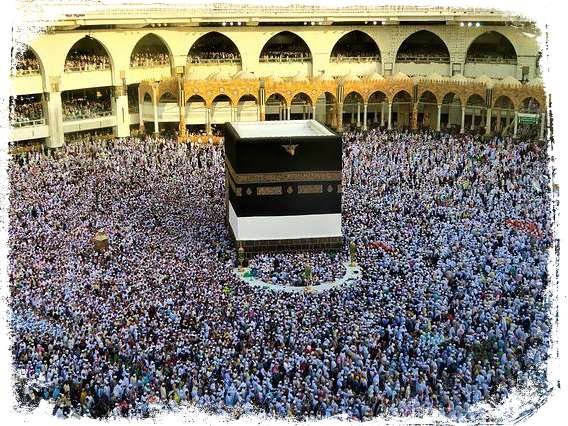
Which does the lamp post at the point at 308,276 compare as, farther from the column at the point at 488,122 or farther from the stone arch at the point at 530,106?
the column at the point at 488,122

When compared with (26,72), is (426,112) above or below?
below

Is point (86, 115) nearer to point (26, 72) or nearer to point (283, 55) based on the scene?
point (26, 72)

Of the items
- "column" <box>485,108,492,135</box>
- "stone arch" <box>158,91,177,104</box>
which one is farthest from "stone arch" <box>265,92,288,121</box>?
"column" <box>485,108,492,135</box>

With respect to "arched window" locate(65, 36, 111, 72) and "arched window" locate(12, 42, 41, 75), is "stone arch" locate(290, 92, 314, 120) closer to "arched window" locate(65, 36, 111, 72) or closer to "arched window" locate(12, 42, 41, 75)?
"arched window" locate(65, 36, 111, 72)

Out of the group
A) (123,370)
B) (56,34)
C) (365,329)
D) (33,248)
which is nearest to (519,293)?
(365,329)

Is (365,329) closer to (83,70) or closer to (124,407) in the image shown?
(124,407)

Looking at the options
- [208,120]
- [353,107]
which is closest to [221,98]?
[208,120]

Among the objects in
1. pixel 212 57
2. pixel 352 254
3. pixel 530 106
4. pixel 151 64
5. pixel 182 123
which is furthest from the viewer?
pixel 212 57

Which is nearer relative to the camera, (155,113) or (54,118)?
(54,118)
